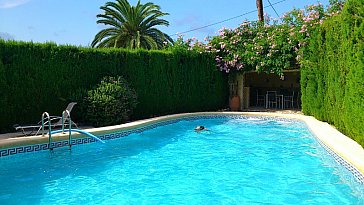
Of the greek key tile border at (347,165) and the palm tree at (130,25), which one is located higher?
the palm tree at (130,25)

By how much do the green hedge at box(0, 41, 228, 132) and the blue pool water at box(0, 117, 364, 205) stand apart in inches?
117

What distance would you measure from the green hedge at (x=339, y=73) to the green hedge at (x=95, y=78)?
5.08 meters

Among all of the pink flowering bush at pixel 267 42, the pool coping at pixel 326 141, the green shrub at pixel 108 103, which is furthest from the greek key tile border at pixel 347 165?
the pink flowering bush at pixel 267 42

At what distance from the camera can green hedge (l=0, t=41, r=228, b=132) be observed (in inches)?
419

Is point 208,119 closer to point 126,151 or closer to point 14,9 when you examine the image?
point 126,151

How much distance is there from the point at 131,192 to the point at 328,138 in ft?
16.7

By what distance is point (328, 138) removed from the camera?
27.1 ft

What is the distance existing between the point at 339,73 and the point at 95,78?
834cm

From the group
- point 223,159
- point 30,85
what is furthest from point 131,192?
point 30,85

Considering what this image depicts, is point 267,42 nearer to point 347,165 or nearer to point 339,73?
point 339,73

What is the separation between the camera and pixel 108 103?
37.9 ft

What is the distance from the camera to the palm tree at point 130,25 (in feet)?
81.9

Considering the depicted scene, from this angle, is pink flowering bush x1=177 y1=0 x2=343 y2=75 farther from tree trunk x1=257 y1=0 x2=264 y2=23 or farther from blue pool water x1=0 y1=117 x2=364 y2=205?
blue pool water x1=0 y1=117 x2=364 y2=205

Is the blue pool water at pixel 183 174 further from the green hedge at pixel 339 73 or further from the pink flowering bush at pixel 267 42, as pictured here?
the pink flowering bush at pixel 267 42
